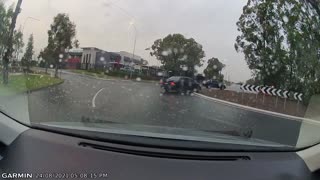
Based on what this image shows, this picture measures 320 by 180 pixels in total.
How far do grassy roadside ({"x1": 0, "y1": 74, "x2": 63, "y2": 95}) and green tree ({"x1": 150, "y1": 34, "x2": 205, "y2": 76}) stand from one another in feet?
2.42

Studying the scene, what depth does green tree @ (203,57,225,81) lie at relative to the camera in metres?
2.70

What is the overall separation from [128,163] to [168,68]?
2.60 ft

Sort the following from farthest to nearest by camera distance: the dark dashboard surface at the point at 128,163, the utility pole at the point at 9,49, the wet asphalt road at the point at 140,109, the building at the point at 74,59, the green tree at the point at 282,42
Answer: the building at the point at 74,59 → the utility pole at the point at 9,49 → the wet asphalt road at the point at 140,109 → the green tree at the point at 282,42 → the dark dashboard surface at the point at 128,163

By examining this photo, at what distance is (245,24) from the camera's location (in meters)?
2.58

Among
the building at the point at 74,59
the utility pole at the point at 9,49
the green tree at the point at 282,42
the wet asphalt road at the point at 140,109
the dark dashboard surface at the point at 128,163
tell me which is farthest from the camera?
the building at the point at 74,59

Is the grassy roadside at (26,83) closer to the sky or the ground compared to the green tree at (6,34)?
closer to the ground

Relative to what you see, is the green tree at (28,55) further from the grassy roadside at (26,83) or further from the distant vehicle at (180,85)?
the distant vehicle at (180,85)

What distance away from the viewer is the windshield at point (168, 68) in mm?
2555

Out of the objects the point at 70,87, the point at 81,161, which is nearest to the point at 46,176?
the point at 81,161

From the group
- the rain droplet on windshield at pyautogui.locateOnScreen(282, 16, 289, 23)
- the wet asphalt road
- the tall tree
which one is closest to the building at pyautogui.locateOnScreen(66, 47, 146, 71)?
the wet asphalt road

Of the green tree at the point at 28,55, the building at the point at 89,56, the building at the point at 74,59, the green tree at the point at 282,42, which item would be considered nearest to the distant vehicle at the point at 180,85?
the green tree at the point at 282,42

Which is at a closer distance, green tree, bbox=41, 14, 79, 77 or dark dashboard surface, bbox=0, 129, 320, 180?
dark dashboard surface, bbox=0, 129, 320, 180

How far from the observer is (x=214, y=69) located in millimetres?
2730

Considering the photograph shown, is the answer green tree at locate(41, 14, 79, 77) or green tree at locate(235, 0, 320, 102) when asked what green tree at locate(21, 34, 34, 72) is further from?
green tree at locate(235, 0, 320, 102)
